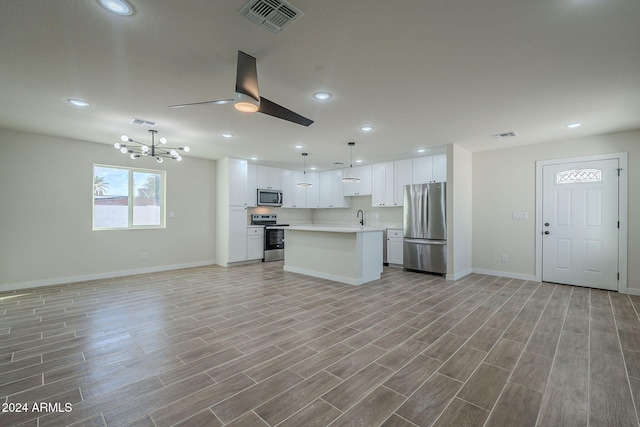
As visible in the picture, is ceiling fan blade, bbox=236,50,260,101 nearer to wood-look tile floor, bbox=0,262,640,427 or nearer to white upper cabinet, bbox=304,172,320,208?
wood-look tile floor, bbox=0,262,640,427

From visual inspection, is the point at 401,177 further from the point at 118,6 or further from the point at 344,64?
the point at 118,6

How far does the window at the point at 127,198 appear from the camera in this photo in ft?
17.6

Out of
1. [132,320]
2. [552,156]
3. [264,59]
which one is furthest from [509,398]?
[552,156]

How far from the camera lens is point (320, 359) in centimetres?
235

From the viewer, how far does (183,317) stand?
330cm

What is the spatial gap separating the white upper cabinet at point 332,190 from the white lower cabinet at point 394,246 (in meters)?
1.82

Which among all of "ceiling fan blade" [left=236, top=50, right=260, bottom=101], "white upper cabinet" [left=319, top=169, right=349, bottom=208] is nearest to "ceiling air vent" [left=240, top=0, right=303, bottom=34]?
"ceiling fan blade" [left=236, top=50, right=260, bottom=101]

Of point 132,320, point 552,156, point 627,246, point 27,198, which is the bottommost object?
point 132,320

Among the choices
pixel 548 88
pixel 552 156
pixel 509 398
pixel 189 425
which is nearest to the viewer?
pixel 189 425

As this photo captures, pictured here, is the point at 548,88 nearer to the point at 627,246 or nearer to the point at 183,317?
the point at 627,246

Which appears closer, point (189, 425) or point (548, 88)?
point (189, 425)

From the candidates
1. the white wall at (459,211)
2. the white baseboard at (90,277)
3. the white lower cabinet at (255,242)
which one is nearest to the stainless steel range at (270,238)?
the white lower cabinet at (255,242)

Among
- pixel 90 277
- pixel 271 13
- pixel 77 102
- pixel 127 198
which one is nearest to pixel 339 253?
pixel 271 13

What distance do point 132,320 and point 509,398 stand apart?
12.2 ft
